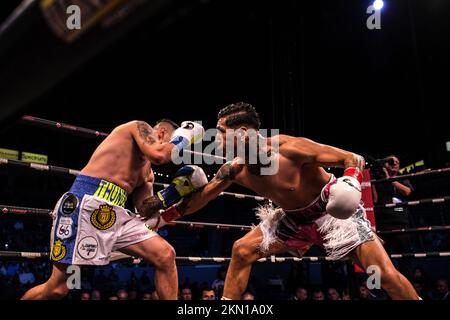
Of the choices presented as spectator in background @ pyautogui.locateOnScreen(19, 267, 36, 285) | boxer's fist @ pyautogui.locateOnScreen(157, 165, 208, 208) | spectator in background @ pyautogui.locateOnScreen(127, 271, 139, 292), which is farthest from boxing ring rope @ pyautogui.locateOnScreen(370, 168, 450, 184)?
spectator in background @ pyautogui.locateOnScreen(19, 267, 36, 285)

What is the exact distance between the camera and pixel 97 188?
2.26 meters

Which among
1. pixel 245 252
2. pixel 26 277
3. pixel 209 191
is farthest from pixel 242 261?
pixel 26 277

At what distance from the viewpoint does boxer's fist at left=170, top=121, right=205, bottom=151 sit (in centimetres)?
219

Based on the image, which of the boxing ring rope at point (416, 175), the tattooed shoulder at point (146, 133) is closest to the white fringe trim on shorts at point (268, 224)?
the tattooed shoulder at point (146, 133)

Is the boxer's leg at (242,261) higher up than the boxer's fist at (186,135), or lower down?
lower down

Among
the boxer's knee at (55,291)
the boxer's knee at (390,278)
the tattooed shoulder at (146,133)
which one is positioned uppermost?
the tattooed shoulder at (146,133)

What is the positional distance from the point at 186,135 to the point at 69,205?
0.69m

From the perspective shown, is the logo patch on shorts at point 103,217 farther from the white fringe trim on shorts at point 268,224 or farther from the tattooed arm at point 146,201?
Answer: the white fringe trim on shorts at point 268,224

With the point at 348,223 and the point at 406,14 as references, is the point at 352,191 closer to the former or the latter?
the point at 348,223

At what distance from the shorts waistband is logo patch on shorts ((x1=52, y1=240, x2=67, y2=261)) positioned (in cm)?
27

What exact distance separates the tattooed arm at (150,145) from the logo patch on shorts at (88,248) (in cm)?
50

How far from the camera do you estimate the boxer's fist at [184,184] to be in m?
2.52

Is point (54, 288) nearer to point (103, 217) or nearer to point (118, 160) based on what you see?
point (103, 217)
